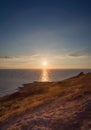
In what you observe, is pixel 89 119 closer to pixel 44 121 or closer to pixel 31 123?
pixel 44 121


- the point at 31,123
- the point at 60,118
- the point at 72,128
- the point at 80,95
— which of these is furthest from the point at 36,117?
the point at 80,95

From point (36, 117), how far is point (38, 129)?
6.94 ft

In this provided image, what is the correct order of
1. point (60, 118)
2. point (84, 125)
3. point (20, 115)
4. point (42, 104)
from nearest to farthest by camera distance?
point (84, 125) → point (60, 118) → point (20, 115) → point (42, 104)

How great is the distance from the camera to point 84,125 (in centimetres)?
1519

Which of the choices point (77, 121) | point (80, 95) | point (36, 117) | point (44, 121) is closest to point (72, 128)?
point (77, 121)

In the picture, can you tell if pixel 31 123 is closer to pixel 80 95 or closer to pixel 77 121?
pixel 77 121

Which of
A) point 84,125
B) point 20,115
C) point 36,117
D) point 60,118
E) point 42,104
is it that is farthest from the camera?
point 42,104

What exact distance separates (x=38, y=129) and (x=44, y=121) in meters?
1.12

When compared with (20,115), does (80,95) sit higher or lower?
higher

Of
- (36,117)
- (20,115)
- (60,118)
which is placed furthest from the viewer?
(20,115)

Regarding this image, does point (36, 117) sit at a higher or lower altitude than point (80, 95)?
lower

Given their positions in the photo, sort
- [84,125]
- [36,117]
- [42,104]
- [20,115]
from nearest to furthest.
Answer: [84,125]
[36,117]
[20,115]
[42,104]

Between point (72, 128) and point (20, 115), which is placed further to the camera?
point (20, 115)

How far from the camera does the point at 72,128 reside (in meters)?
15.4
